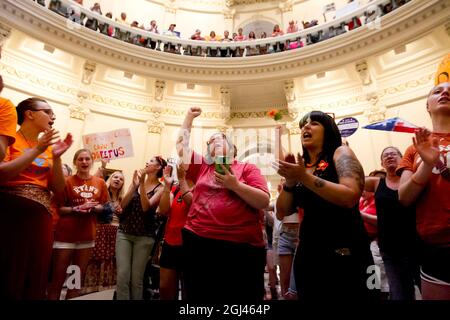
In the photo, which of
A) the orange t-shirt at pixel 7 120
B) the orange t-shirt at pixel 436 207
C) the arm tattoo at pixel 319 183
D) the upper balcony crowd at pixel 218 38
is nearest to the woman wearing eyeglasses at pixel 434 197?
the orange t-shirt at pixel 436 207

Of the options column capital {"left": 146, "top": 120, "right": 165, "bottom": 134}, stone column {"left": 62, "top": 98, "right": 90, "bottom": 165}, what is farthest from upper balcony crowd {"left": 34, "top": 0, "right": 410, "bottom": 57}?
column capital {"left": 146, "top": 120, "right": 165, "bottom": 134}

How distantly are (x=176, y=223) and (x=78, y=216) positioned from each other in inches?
42.3

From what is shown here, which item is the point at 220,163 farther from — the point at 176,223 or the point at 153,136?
the point at 153,136

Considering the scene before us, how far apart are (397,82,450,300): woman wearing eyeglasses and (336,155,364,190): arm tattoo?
354mm

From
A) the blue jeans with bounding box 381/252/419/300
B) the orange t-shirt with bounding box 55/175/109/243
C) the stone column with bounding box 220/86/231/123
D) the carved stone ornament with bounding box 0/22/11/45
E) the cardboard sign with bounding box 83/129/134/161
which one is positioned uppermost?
the carved stone ornament with bounding box 0/22/11/45

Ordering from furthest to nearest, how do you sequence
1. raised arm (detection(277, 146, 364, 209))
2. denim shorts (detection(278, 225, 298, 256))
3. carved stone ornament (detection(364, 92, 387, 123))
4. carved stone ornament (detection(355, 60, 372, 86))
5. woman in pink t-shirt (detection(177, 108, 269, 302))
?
carved stone ornament (detection(355, 60, 372, 86))
carved stone ornament (detection(364, 92, 387, 123))
denim shorts (detection(278, 225, 298, 256))
woman in pink t-shirt (detection(177, 108, 269, 302))
raised arm (detection(277, 146, 364, 209))

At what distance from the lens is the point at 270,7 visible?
46.1 ft

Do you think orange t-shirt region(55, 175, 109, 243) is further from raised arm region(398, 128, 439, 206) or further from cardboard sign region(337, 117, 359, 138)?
cardboard sign region(337, 117, 359, 138)

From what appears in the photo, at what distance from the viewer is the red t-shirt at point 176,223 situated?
2.59 metres

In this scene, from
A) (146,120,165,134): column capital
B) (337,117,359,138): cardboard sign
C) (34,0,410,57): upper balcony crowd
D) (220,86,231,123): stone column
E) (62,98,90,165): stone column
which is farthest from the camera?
(220,86,231,123): stone column

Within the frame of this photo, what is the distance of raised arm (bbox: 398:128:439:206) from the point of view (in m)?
1.41

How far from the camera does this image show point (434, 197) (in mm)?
1487

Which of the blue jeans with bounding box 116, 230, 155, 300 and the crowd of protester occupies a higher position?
the crowd of protester

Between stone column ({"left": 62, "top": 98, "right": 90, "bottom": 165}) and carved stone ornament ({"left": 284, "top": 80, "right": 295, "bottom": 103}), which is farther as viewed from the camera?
carved stone ornament ({"left": 284, "top": 80, "right": 295, "bottom": 103})
